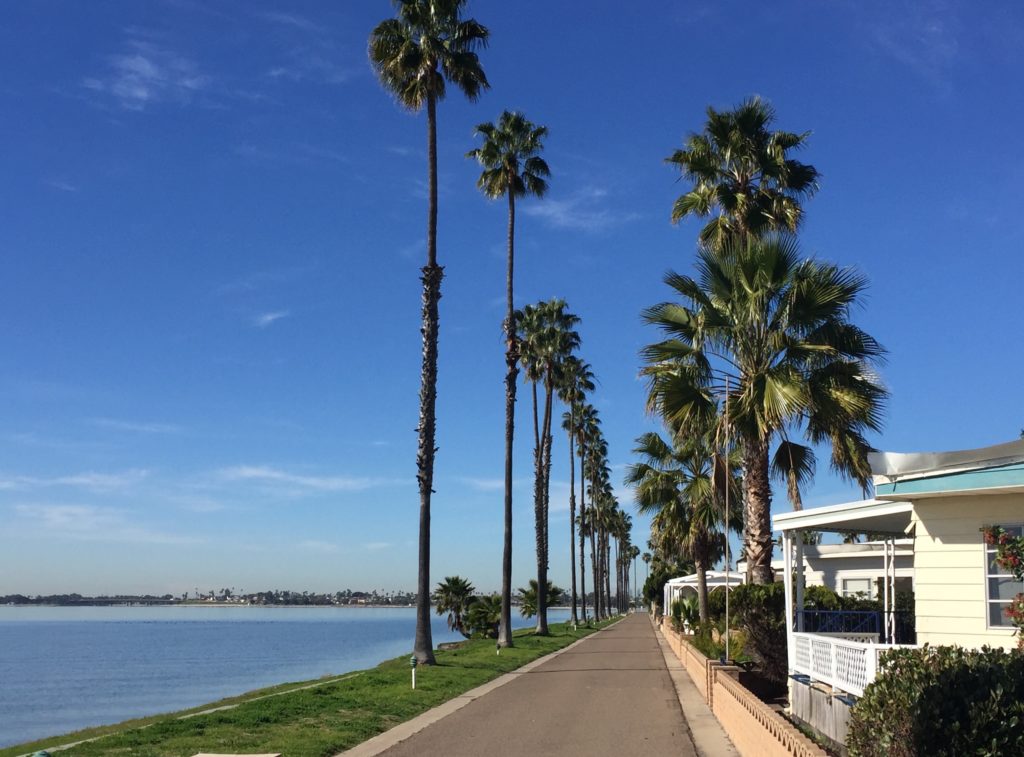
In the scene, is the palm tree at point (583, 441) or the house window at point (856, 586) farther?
the palm tree at point (583, 441)

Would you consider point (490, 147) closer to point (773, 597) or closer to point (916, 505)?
point (773, 597)

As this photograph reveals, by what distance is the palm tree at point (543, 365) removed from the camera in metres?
50.2

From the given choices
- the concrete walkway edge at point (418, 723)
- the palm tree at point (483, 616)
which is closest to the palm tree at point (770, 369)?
the concrete walkway edge at point (418, 723)

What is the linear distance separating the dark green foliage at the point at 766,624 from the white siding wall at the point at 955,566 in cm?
673

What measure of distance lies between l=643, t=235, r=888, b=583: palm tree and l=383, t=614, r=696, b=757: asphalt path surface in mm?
4518

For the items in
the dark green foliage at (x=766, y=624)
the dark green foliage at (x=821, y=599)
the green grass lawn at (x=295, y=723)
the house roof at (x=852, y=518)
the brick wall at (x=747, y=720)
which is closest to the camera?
the brick wall at (x=747, y=720)

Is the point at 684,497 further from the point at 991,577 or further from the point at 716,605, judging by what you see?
the point at 991,577

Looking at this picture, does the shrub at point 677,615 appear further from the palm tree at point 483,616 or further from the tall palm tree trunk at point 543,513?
the palm tree at point 483,616

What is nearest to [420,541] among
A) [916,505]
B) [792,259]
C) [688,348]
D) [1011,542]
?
[688,348]

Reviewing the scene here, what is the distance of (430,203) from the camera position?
29.2 metres

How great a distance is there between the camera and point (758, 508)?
21000 millimetres

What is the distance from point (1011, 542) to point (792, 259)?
11.7m

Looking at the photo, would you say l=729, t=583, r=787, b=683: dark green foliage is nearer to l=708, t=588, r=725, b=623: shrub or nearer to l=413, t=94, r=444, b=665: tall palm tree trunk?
l=413, t=94, r=444, b=665: tall palm tree trunk

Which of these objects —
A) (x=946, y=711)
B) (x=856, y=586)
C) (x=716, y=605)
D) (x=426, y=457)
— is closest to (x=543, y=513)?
(x=716, y=605)
